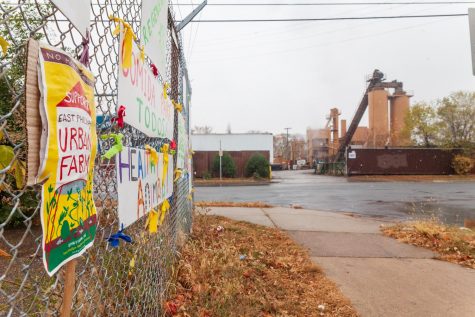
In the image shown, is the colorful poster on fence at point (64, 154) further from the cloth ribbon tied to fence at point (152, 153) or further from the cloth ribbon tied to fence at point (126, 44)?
the cloth ribbon tied to fence at point (152, 153)

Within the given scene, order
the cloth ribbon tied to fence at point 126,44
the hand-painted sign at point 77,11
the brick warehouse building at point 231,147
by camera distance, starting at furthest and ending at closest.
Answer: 1. the brick warehouse building at point 231,147
2. the cloth ribbon tied to fence at point 126,44
3. the hand-painted sign at point 77,11

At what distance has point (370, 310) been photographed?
11.7ft

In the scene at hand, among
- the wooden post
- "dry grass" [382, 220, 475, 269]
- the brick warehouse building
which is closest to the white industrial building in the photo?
the brick warehouse building

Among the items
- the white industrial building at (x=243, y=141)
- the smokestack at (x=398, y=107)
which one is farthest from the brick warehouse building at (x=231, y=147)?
the smokestack at (x=398, y=107)

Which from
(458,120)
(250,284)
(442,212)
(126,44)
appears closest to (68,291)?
(126,44)

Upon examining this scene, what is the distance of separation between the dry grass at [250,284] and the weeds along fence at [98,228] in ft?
0.89

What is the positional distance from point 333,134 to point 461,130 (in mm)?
24048

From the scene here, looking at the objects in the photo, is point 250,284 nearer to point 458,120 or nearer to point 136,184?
point 136,184

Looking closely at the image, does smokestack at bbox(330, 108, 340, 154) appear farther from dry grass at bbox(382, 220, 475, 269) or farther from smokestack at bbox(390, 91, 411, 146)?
dry grass at bbox(382, 220, 475, 269)

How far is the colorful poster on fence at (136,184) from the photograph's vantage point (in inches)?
63.5

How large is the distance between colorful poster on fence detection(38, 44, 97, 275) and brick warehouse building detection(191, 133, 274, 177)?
30.8 m

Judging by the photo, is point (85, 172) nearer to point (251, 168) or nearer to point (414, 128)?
point (251, 168)

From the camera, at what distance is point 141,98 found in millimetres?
1912

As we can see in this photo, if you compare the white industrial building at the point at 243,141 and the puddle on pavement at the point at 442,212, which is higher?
the white industrial building at the point at 243,141
